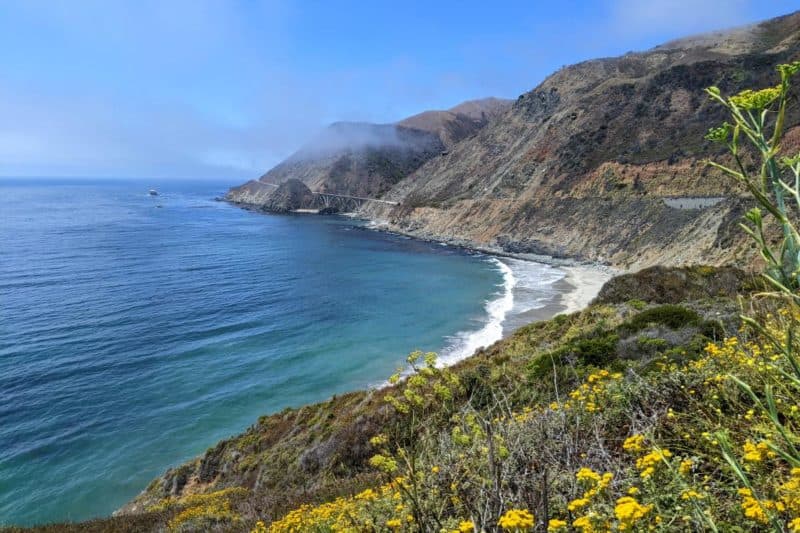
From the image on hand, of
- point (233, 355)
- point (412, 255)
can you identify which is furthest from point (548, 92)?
point (233, 355)

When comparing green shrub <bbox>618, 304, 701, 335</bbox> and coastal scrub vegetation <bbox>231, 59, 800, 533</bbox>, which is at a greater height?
coastal scrub vegetation <bbox>231, 59, 800, 533</bbox>

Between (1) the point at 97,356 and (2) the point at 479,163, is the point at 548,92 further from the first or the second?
(1) the point at 97,356

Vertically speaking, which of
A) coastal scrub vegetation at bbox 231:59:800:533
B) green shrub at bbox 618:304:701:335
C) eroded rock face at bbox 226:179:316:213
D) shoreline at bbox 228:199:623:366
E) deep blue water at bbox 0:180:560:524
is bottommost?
deep blue water at bbox 0:180:560:524

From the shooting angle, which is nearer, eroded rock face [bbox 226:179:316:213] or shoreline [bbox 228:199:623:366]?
shoreline [bbox 228:199:623:366]

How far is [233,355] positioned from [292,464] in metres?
19.3

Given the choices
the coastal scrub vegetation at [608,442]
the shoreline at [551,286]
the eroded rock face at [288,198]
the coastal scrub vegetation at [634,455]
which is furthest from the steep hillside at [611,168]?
the coastal scrub vegetation at [634,455]

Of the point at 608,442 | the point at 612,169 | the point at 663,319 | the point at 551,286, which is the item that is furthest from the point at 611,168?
the point at 608,442

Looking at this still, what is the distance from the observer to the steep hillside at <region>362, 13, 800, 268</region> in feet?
193

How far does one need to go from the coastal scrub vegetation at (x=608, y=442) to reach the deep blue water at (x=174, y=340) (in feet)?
32.2

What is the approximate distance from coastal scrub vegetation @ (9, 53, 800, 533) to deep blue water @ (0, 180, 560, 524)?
983 cm

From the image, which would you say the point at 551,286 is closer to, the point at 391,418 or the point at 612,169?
the point at 612,169

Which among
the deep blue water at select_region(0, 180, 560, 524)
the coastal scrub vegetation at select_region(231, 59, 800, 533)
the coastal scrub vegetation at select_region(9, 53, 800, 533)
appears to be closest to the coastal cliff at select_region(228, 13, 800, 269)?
the deep blue water at select_region(0, 180, 560, 524)

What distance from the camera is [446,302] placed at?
4519cm

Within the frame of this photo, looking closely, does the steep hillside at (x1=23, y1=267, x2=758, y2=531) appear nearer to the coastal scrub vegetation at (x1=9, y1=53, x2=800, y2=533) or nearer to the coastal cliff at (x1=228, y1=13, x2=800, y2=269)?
the coastal scrub vegetation at (x1=9, y1=53, x2=800, y2=533)
